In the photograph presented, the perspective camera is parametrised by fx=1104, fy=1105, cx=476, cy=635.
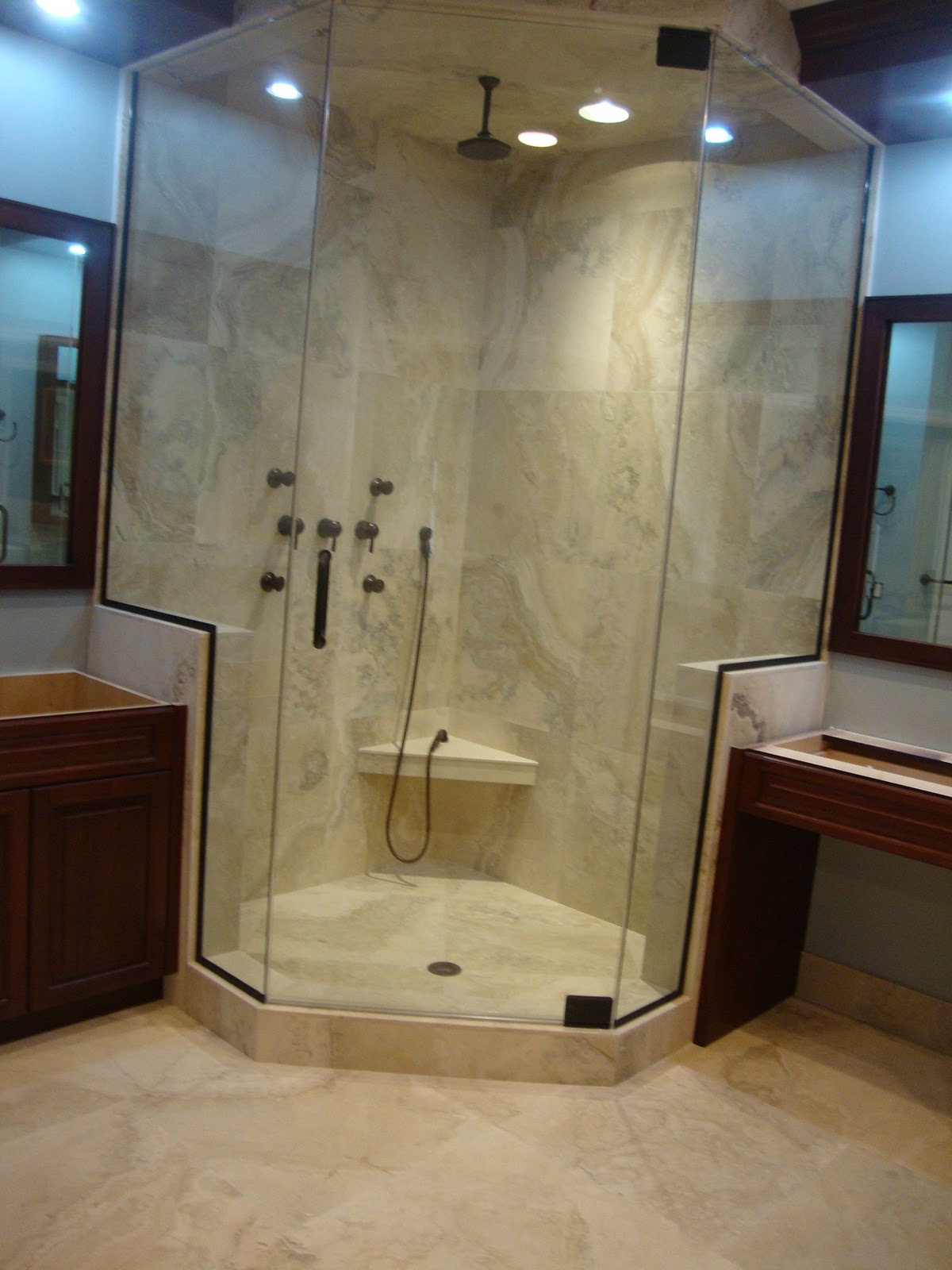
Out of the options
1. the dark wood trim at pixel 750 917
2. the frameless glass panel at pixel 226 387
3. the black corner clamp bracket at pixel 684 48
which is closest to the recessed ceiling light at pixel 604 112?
the black corner clamp bracket at pixel 684 48

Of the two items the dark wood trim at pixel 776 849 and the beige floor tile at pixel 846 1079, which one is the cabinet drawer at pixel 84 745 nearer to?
the dark wood trim at pixel 776 849

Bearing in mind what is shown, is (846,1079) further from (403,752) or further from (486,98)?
(486,98)

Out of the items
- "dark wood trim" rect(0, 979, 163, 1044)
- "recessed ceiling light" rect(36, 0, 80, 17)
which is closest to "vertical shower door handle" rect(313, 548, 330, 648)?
"dark wood trim" rect(0, 979, 163, 1044)

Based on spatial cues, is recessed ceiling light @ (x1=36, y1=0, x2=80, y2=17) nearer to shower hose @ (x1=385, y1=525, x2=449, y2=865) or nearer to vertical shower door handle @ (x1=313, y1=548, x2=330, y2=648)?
vertical shower door handle @ (x1=313, y1=548, x2=330, y2=648)

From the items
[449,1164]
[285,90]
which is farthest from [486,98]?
[449,1164]

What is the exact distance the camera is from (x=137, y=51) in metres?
2.96

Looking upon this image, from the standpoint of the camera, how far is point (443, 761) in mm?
3385

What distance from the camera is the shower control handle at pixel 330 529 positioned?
3172mm

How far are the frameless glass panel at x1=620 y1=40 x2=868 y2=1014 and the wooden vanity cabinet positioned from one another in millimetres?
1280

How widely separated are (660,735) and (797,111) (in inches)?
67.4

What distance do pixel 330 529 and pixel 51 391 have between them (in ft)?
2.84

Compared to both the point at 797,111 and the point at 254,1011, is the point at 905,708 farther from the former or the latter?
the point at 254,1011

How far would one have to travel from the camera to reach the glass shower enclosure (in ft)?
9.31

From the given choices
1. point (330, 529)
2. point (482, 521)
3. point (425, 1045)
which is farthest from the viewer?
point (482, 521)
